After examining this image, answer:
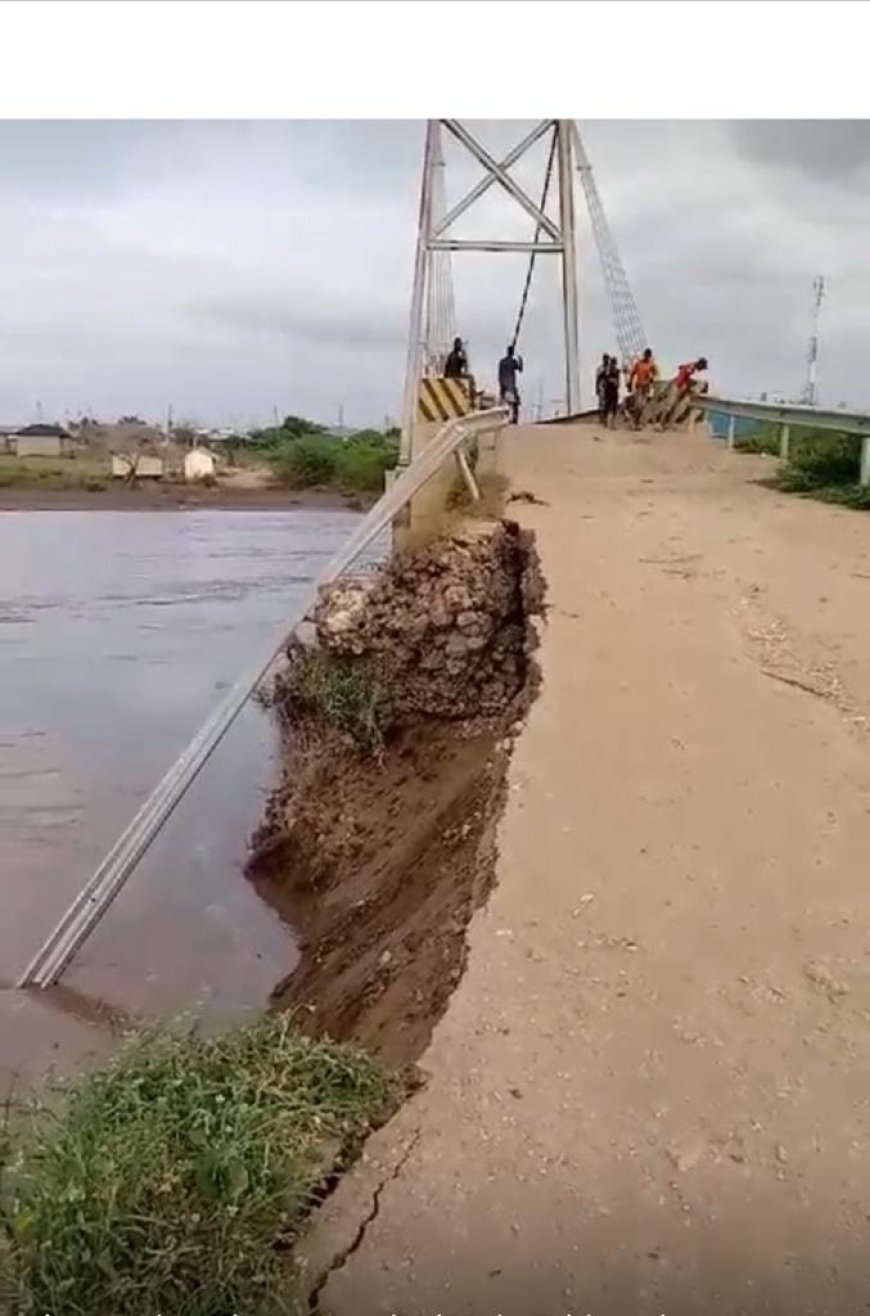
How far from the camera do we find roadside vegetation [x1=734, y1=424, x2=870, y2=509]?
11.1 meters

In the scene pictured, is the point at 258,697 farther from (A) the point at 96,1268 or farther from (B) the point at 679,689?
(A) the point at 96,1268

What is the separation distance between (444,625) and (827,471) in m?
5.82

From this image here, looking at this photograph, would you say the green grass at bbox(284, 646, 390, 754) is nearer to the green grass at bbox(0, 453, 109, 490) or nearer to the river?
the river

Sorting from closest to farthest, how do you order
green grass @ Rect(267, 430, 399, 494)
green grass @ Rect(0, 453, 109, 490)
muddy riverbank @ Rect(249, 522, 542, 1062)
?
muddy riverbank @ Rect(249, 522, 542, 1062)
green grass @ Rect(267, 430, 399, 494)
green grass @ Rect(0, 453, 109, 490)

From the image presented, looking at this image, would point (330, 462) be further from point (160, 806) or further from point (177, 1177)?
point (177, 1177)

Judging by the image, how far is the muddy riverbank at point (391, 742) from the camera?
573 cm

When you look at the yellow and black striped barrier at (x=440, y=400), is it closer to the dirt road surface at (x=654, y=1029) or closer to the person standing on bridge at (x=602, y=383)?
the person standing on bridge at (x=602, y=383)

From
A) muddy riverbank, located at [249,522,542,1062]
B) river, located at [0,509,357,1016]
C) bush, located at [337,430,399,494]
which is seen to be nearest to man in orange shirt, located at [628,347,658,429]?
river, located at [0,509,357,1016]

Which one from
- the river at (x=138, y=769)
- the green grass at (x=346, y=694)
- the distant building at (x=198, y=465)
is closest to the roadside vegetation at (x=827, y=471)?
the green grass at (x=346, y=694)

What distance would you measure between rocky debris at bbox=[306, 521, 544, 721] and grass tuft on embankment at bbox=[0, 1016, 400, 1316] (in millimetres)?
4509

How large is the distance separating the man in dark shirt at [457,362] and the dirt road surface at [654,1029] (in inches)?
355

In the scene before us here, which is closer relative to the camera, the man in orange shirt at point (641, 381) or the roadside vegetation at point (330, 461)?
the man in orange shirt at point (641, 381)

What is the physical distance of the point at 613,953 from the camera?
3.65 meters

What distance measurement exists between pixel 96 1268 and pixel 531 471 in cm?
1087
